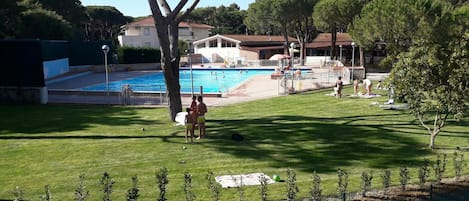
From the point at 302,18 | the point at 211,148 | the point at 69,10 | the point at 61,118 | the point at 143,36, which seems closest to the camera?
the point at 211,148

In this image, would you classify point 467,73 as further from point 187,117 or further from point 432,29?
point 432,29

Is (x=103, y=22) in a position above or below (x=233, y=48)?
above

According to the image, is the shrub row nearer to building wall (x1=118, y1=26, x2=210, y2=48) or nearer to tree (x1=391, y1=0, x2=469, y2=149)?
tree (x1=391, y1=0, x2=469, y2=149)

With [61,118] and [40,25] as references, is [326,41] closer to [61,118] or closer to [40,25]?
[40,25]

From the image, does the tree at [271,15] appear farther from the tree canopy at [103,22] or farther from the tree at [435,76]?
the tree at [435,76]

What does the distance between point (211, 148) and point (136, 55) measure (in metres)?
39.8

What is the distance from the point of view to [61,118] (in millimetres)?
18094

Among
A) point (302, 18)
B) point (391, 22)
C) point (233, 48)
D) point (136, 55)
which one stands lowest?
point (136, 55)

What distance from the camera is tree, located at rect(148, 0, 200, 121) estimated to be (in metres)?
16.0

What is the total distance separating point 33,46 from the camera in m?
22.1

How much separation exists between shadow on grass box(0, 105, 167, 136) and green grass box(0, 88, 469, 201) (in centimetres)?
4

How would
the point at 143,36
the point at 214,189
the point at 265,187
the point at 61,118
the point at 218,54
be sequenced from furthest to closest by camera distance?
1. the point at 143,36
2. the point at 218,54
3. the point at 61,118
4. the point at 214,189
5. the point at 265,187

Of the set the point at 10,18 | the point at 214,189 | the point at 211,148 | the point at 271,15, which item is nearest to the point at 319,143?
the point at 211,148

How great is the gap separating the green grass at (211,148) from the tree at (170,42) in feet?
3.57
